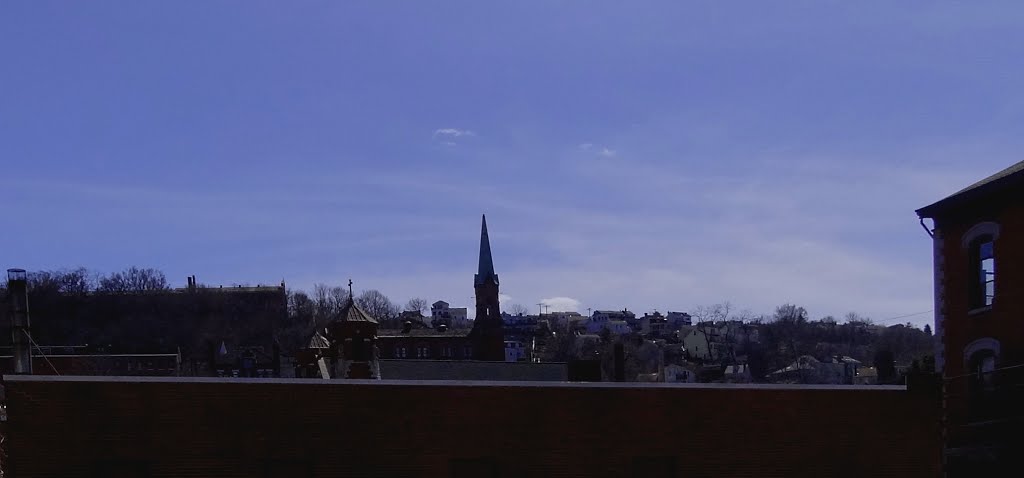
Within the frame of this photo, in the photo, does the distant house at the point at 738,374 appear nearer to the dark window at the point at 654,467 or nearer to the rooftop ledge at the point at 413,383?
the rooftop ledge at the point at 413,383

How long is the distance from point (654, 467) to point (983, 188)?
33.7 ft

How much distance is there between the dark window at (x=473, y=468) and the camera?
772 inches

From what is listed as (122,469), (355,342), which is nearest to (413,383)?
(122,469)

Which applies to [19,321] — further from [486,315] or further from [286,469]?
[486,315]

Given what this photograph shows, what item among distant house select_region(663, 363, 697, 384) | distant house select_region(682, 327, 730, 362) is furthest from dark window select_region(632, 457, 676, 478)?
distant house select_region(682, 327, 730, 362)

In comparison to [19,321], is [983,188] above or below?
above

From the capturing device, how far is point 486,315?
75750 mm

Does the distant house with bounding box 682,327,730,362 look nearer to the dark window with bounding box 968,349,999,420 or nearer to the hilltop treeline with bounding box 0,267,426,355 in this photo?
the hilltop treeline with bounding box 0,267,426,355

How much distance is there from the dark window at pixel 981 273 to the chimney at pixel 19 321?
21632 millimetres

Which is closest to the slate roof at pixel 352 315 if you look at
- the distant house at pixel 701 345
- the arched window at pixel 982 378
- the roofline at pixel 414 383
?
the roofline at pixel 414 383

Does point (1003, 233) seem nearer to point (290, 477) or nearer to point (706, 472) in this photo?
point (706, 472)

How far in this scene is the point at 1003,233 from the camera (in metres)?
22.3

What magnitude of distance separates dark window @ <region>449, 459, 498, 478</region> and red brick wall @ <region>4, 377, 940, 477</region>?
10 centimetres

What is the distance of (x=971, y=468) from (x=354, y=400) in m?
13.7
